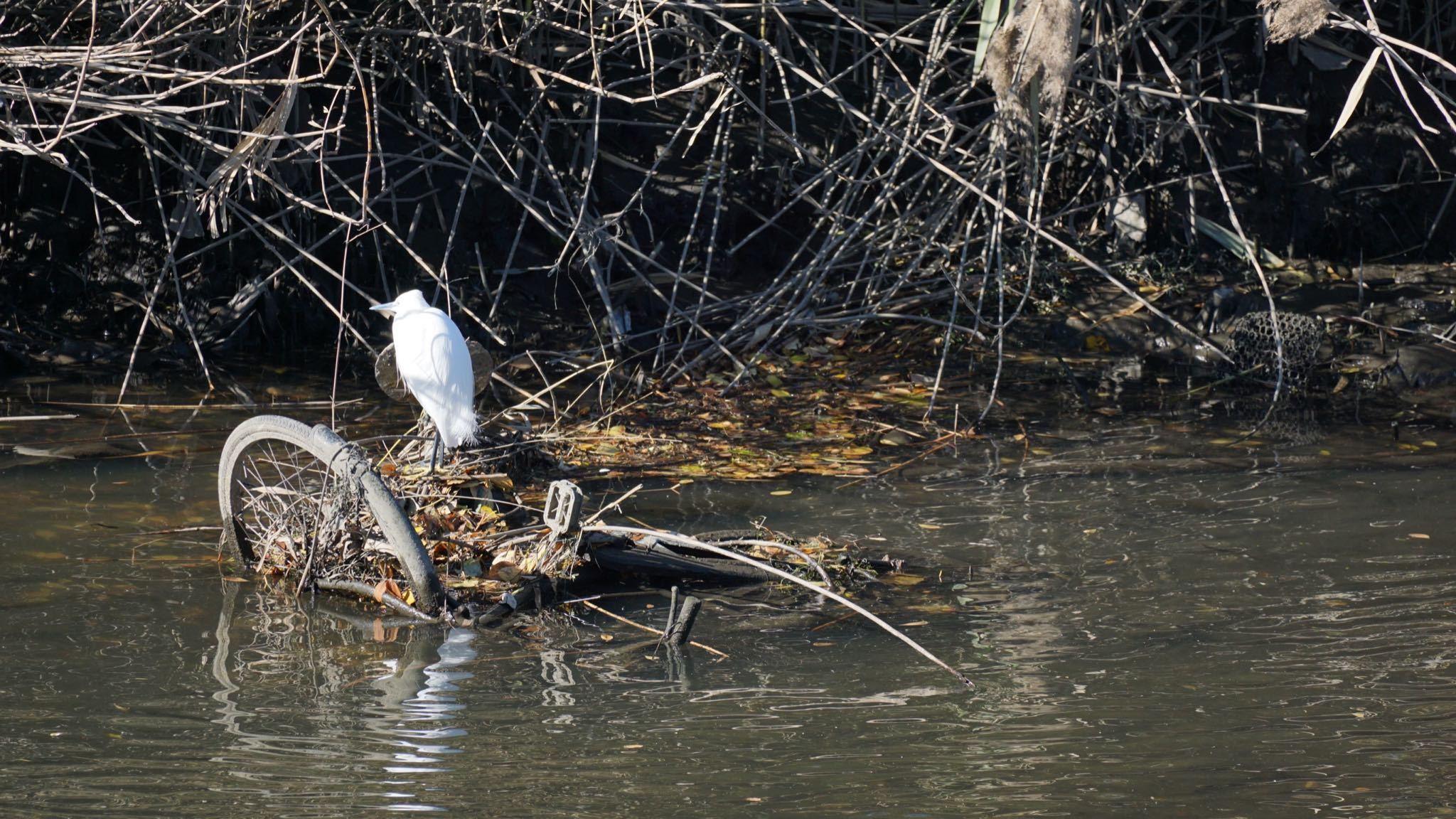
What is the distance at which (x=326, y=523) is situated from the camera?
4.49 metres

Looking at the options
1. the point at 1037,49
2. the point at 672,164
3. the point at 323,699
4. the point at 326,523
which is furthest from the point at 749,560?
the point at 672,164

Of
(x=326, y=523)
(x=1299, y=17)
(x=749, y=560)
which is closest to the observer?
(x=749, y=560)

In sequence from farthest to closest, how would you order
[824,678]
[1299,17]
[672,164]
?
[672,164] → [1299,17] → [824,678]

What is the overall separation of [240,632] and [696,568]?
1408mm

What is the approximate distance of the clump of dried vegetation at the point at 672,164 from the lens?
6.81 meters

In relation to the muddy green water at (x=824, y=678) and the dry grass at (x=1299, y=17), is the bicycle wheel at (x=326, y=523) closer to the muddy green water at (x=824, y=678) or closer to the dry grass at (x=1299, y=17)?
the muddy green water at (x=824, y=678)

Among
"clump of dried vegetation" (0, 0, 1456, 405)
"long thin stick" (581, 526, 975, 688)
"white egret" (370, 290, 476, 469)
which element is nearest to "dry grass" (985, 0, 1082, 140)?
"clump of dried vegetation" (0, 0, 1456, 405)

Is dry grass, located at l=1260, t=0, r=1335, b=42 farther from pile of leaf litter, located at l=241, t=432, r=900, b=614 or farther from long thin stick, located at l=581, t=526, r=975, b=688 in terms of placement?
long thin stick, located at l=581, t=526, r=975, b=688

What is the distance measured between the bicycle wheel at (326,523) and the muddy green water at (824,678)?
0.15m

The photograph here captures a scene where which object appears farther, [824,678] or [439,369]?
[439,369]

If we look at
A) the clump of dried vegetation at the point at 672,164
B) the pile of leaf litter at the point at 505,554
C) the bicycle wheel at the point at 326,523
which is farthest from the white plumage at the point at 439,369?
the clump of dried vegetation at the point at 672,164

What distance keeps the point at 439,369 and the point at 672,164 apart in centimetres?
416

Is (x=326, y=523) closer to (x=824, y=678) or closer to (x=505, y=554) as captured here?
(x=505, y=554)

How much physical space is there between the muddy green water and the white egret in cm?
84
